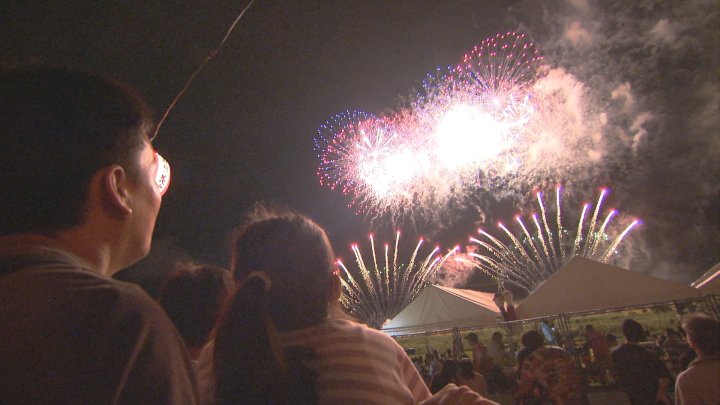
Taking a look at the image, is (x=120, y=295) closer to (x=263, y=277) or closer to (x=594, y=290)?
(x=263, y=277)

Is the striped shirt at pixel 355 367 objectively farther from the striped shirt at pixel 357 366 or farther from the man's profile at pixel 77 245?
the man's profile at pixel 77 245

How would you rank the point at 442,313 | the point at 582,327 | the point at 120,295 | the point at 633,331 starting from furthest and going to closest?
the point at 442,313
the point at 582,327
the point at 633,331
the point at 120,295

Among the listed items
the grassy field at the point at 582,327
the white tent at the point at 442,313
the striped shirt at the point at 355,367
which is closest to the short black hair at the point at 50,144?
the striped shirt at the point at 355,367

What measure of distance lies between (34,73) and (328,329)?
1.35 m

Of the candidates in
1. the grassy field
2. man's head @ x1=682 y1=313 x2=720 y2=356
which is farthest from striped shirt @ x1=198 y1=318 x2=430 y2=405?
the grassy field

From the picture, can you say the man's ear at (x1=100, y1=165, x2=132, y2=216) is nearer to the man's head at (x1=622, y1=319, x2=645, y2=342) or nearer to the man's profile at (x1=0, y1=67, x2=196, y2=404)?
the man's profile at (x1=0, y1=67, x2=196, y2=404)

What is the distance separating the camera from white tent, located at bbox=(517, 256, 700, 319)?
771 cm

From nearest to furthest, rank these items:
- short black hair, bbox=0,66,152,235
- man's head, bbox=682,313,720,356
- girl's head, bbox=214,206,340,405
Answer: short black hair, bbox=0,66,152,235 → girl's head, bbox=214,206,340,405 → man's head, bbox=682,313,720,356

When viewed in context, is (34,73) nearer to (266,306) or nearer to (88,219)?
(88,219)

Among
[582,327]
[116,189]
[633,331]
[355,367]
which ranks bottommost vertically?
[355,367]

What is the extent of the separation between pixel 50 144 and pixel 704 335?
542 centimetres

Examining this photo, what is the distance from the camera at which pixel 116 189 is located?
1053 millimetres

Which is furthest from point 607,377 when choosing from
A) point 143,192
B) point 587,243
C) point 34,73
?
point 587,243

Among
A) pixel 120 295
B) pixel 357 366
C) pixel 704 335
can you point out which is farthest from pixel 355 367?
pixel 704 335
